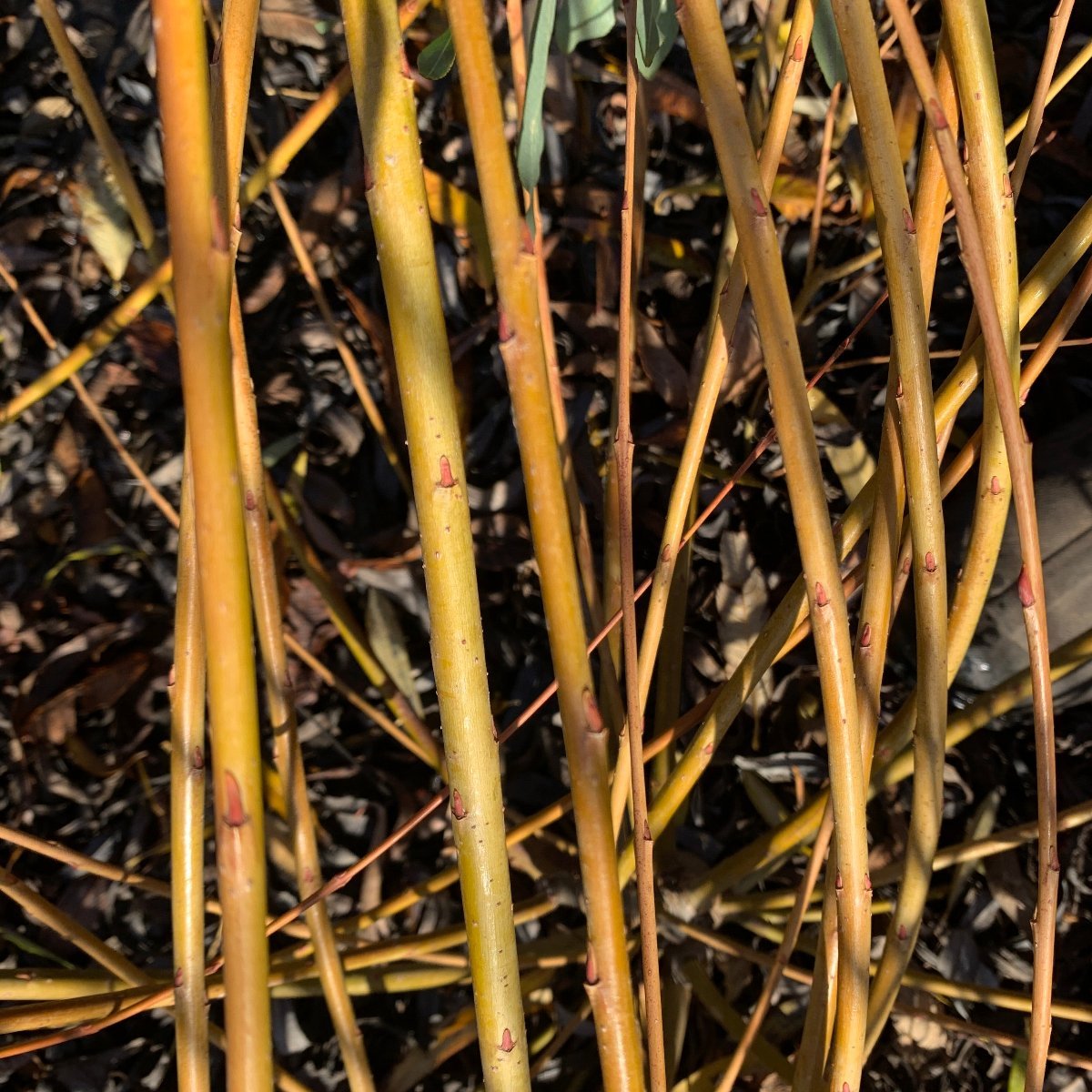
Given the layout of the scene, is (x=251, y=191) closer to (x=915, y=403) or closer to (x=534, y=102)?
(x=534, y=102)

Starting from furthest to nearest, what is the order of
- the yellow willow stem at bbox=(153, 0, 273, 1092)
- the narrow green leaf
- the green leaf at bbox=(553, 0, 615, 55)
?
the narrow green leaf, the green leaf at bbox=(553, 0, 615, 55), the yellow willow stem at bbox=(153, 0, 273, 1092)

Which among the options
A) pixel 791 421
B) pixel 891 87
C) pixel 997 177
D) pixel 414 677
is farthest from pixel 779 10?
pixel 414 677

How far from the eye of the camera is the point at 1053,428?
842 millimetres

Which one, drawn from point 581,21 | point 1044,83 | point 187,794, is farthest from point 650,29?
point 187,794

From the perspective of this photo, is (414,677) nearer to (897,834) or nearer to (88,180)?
(897,834)

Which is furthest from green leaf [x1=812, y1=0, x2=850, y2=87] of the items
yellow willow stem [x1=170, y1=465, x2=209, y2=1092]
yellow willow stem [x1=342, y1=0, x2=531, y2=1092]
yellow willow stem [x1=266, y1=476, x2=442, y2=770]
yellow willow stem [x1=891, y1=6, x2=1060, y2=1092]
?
yellow willow stem [x1=266, y1=476, x2=442, y2=770]

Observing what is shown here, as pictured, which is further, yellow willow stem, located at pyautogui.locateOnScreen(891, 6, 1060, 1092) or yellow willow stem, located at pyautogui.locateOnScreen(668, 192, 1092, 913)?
yellow willow stem, located at pyautogui.locateOnScreen(668, 192, 1092, 913)

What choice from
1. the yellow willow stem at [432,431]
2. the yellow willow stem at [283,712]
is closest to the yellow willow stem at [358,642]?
the yellow willow stem at [283,712]

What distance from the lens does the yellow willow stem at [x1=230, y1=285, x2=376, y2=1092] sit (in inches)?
19.9

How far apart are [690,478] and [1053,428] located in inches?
20.4

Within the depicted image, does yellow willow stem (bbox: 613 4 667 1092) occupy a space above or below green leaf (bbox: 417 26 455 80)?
below

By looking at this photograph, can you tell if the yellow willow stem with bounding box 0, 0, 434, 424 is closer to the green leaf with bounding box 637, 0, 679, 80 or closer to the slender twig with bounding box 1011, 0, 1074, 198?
the green leaf with bounding box 637, 0, 679, 80

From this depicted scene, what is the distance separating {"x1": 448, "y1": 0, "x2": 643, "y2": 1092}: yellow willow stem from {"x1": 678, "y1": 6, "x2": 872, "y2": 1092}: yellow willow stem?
0.08m

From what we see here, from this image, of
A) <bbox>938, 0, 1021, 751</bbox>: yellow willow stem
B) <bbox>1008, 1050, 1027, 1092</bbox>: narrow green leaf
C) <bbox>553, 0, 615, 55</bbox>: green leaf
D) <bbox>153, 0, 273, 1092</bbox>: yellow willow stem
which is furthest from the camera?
<bbox>1008, 1050, 1027, 1092</bbox>: narrow green leaf
